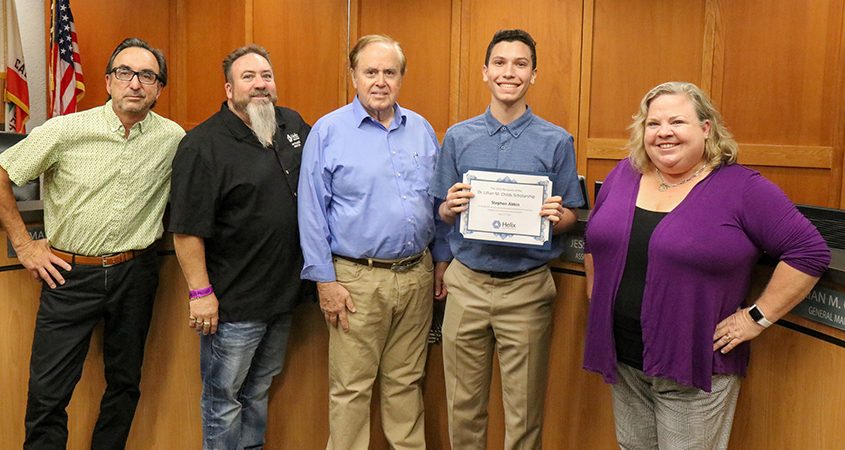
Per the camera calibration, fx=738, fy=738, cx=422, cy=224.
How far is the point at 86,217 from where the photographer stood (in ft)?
7.72

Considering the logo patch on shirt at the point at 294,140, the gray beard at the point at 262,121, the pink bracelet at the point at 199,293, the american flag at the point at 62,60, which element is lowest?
the pink bracelet at the point at 199,293

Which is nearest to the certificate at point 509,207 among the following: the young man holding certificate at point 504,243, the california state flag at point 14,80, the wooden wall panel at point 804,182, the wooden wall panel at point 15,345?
the young man holding certificate at point 504,243

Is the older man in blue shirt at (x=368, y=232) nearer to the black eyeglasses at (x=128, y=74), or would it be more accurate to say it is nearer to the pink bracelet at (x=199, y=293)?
the pink bracelet at (x=199, y=293)

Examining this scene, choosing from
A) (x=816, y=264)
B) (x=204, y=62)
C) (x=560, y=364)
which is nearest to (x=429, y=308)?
(x=560, y=364)

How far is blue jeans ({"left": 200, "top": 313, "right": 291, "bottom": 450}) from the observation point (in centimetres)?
247

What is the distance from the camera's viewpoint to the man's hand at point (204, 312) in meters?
2.39

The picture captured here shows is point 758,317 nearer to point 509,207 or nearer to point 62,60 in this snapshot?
point 509,207

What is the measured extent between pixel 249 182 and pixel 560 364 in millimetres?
1206

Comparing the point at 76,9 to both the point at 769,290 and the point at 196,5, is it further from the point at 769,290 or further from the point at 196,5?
the point at 769,290

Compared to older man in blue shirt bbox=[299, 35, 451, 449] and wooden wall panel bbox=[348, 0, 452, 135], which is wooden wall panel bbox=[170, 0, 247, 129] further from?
older man in blue shirt bbox=[299, 35, 451, 449]

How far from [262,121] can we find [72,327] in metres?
0.91

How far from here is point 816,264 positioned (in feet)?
5.47

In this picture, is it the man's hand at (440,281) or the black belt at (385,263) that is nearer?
the black belt at (385,263)

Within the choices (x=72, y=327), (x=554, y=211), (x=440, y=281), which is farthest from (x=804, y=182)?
(x=72, y=327)
